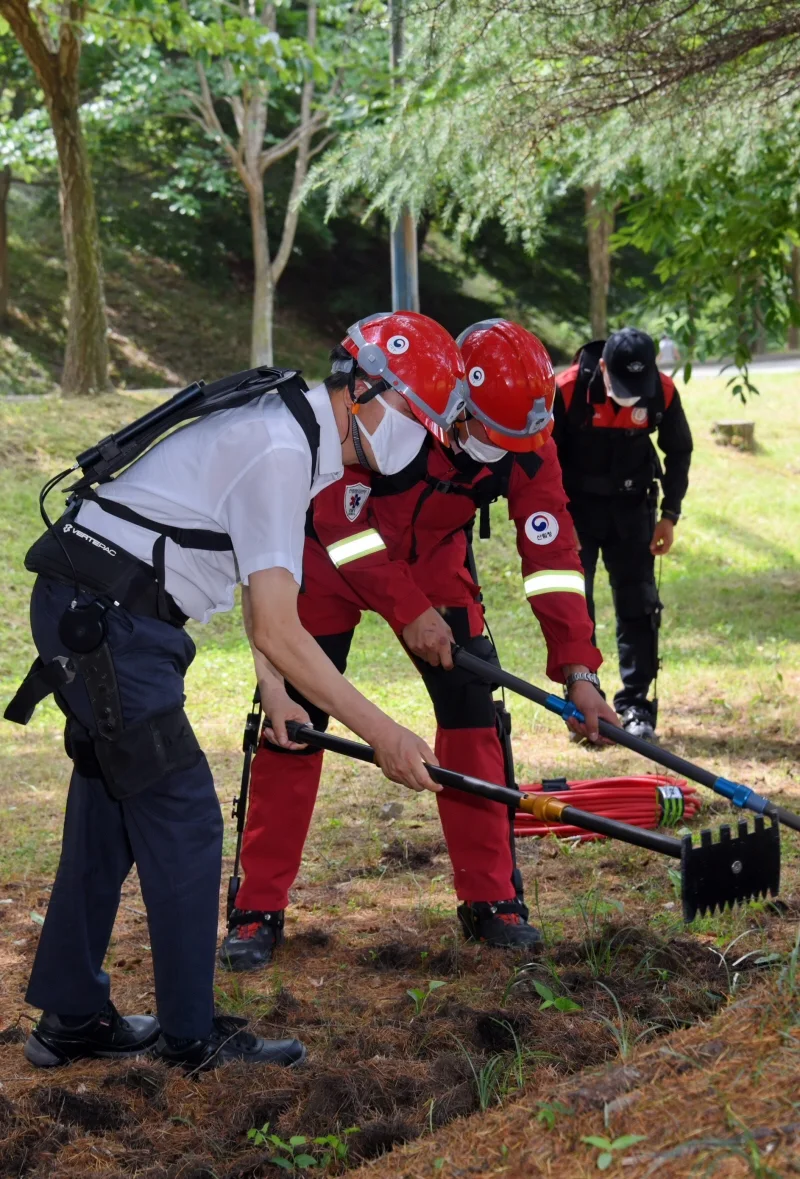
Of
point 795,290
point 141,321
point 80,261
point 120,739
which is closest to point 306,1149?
point 120,739

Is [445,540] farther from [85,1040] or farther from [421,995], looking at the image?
[85,1040]

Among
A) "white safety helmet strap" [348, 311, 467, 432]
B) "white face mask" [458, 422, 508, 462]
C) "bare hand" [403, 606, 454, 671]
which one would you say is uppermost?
"white safety helmet strap" [348, 311, 467, 432]

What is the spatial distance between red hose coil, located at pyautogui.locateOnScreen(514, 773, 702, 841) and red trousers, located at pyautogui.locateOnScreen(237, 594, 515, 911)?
113 cm

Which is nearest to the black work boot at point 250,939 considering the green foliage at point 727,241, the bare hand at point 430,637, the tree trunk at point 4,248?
the bare hand at point 430,637

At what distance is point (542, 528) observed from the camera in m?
4.45

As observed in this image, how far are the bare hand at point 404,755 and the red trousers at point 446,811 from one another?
3.50 ft

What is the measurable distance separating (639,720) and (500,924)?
301cm

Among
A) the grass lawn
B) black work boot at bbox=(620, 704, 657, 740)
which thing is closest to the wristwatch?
the grass lawn

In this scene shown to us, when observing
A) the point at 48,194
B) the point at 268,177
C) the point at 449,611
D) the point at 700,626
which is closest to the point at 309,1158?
the point at 449,611

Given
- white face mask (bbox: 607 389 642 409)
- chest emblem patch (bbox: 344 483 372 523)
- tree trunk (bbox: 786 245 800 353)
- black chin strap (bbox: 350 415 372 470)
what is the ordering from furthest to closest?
tree trunk (bbox: 786 245 800 353) < white face mask (bbox: 607 389 642 409) < chest emblem patch (bbox: 344 483 372 523) < black chin strap (bbox: 350 415 372 470)

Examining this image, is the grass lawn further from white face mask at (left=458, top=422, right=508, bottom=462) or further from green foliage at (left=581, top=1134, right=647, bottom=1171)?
white face mask at (left=458, top=422, right=508, bottom=462)

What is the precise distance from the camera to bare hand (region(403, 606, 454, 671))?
4195 millimetres

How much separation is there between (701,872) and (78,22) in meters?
11.5

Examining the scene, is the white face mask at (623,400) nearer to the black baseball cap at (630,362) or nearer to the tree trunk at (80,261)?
the black baseball cap at (630,362)
